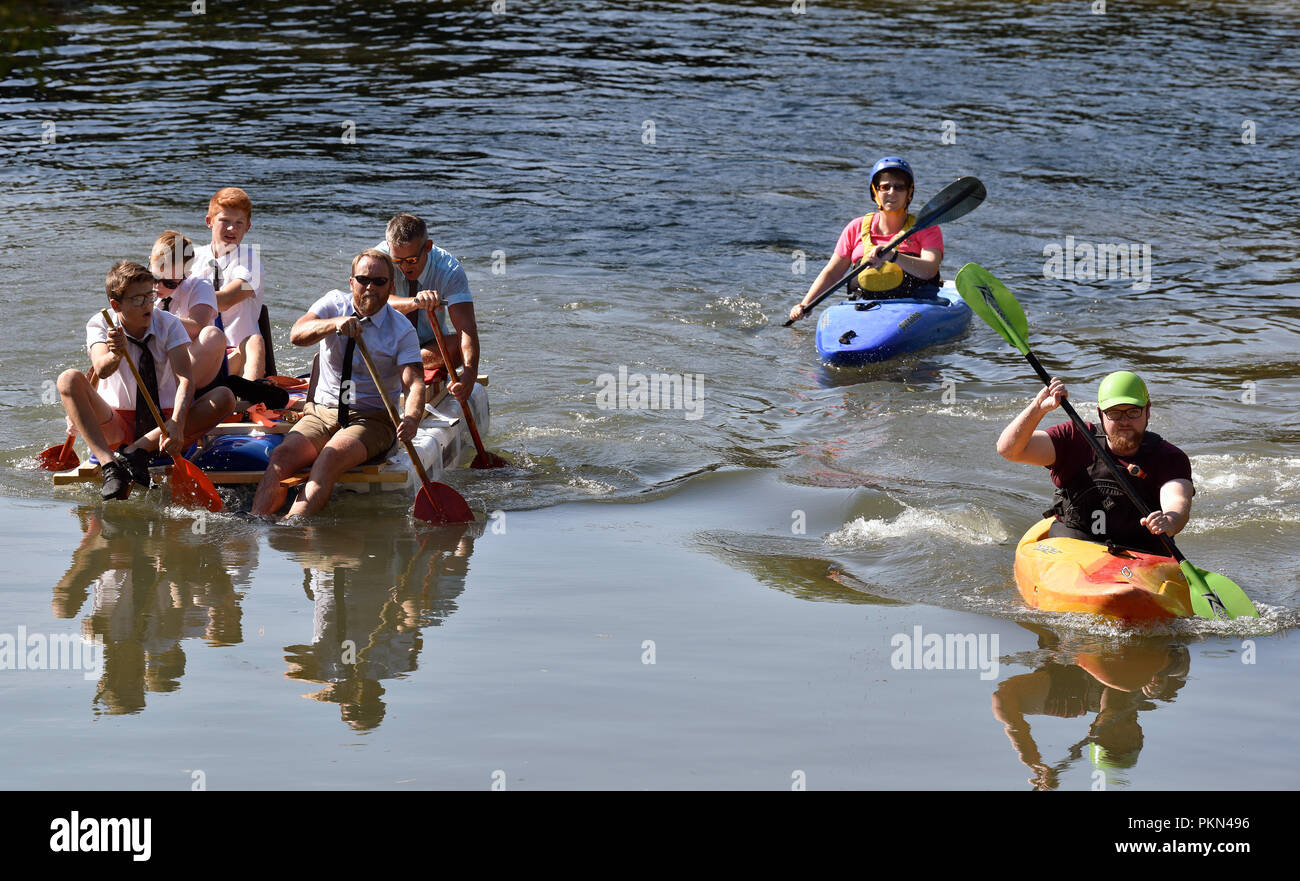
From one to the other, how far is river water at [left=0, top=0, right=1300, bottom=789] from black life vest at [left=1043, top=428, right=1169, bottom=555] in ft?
1.44

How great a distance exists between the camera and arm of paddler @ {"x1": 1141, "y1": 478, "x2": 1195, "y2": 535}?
19.5 feet

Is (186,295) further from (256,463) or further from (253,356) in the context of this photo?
(256,463)

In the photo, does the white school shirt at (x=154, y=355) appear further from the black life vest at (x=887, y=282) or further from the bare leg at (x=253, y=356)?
the black life vest at (x=887, y=282)

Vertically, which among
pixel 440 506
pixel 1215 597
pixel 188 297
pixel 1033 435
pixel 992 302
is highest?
pixel 992 302

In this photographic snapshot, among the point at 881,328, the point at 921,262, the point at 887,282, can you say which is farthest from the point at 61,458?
the point at 921,262

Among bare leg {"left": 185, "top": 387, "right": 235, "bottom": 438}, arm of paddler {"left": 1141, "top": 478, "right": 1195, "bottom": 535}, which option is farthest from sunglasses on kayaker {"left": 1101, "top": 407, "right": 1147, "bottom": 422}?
bare leg {"left": 185, "top": 387, "right": 235, "bottom": 438}

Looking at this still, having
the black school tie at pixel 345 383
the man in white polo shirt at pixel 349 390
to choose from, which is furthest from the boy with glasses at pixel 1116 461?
the black school tie at pixel 345 383

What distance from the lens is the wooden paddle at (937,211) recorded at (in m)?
10.7

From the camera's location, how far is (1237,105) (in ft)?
63.2

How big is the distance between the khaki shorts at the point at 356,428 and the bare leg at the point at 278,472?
7 centimetres

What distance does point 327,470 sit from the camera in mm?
7238

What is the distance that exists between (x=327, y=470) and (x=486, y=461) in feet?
4.31

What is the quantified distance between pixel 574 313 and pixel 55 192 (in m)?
6.47
